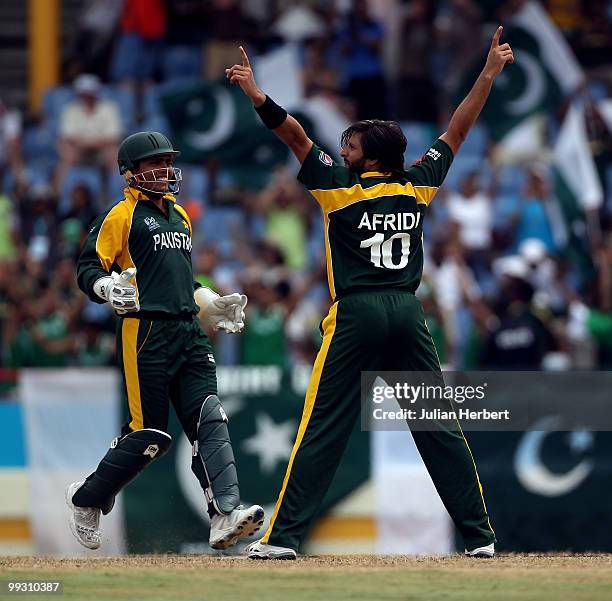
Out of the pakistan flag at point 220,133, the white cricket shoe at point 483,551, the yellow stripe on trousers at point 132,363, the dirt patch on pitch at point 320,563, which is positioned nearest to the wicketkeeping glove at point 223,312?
the yellow stripe on trousers at point 132,363

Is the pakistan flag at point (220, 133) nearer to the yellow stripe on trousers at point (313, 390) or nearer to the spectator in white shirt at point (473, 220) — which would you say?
the spectator in white shirt at point (473, 220)

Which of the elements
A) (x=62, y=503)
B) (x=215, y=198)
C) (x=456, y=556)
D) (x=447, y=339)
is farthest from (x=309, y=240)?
(x=456, y=556)

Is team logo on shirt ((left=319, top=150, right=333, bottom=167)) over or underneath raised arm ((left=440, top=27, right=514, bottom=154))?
underneath

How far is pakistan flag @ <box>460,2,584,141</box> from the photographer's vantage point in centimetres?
1761

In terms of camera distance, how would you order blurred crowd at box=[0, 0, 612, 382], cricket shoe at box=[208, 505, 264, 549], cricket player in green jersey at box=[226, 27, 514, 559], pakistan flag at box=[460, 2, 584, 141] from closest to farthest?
cricket player in green jersey at box=[226, 27, 514, 559], cricket shoe at box=[208, 505, 264, 549], blurred crowd at box=[0, 0, 612, 382], pakistan flag at box=[460, 2, 584, 141]

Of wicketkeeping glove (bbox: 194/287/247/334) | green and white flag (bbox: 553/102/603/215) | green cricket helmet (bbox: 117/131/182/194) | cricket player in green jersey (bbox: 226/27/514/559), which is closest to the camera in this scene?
cricket player in green jersey (bbox: 226/27/514/559)

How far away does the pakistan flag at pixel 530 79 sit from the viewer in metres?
17.6

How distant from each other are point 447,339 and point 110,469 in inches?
245

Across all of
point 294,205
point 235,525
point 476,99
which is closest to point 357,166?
point 476,99

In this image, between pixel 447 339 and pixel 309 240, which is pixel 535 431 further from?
pixel 309 240

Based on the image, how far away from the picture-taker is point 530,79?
17719 millimetres

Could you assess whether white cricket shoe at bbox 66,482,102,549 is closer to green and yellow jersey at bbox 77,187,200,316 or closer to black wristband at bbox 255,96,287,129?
green and yellow jersey at bbox 77,187,200,316

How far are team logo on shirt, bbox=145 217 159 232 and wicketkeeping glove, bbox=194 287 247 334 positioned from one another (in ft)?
1.94

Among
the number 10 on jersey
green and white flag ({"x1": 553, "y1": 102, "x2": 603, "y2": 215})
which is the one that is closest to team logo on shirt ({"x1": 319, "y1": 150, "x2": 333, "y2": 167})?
the number 10 on jersey
